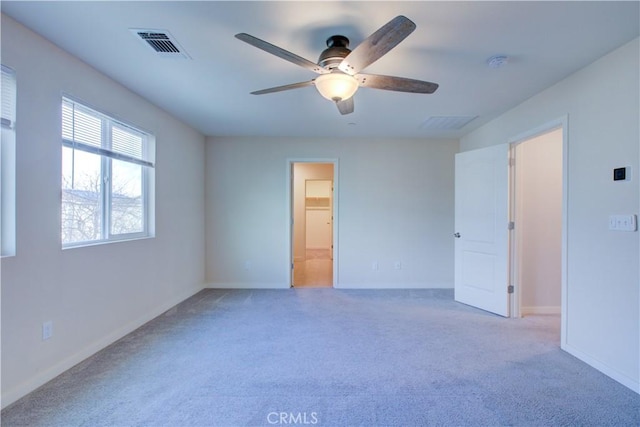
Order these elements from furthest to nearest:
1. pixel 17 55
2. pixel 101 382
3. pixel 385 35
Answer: pixel 101 382 → pixel 17 55 → pixel 385 35

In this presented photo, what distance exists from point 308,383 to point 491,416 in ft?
3.72

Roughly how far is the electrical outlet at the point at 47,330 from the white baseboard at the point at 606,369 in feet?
13.2

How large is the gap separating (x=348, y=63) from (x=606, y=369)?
2.87 meters

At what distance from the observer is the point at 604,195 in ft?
7.30

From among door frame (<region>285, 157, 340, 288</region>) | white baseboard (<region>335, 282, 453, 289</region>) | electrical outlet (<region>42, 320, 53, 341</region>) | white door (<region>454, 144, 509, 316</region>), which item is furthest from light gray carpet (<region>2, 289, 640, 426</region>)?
door frame (<region>285, 157, 340, 288</region>)

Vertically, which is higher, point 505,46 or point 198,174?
point 505,46

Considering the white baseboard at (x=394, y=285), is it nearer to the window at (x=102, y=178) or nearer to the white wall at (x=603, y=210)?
the white wall at (x=603, y=210)

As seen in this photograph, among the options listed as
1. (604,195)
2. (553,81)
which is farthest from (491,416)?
(553,81)

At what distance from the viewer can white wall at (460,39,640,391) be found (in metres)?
2.03

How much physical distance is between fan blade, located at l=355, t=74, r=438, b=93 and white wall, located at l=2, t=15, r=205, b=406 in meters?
2.17

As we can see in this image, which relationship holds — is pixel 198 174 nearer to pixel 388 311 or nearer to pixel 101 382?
pixel 101 382

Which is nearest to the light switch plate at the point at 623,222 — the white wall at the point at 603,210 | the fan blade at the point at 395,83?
the white wall at the point at 603,210

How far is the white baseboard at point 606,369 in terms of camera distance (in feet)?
6.56

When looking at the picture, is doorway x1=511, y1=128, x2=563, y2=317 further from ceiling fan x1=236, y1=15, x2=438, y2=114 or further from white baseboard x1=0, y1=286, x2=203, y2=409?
white baseboard x1=0, y1=286, x2=203, y2=409
